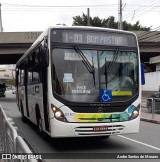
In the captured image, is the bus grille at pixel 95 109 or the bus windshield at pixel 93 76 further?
the bus windshield at pixel 93 76

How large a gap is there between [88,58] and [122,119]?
1.84 m

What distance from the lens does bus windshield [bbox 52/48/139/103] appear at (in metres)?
10.5

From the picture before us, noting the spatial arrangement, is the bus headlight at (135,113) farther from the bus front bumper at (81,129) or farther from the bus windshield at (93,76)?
the bus front bumper at (81,129)

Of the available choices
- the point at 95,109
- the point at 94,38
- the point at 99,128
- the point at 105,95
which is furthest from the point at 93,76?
the point at 99,128

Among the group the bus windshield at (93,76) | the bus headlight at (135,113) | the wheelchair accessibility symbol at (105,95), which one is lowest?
the bus headlight at (135,113)

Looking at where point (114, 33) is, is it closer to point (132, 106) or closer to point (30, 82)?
point (132, 106)

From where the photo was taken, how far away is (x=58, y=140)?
41.2ft

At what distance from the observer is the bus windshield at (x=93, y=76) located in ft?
34.5

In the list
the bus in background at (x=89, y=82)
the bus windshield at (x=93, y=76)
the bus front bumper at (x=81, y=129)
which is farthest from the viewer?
the bus windshield at (x=93, y=76)

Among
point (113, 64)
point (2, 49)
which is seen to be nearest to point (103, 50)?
point (113, 64)

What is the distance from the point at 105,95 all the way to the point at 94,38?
5.35 feet

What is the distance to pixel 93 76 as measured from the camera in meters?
10.7

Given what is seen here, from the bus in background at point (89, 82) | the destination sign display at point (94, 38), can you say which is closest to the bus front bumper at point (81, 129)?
the bus in background at point (89, 82)

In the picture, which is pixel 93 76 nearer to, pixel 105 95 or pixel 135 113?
pixel 105 95
